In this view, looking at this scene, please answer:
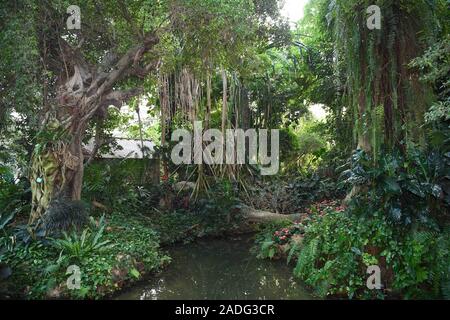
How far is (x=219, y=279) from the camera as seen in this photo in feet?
16.8

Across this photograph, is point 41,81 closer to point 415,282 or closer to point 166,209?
point 166,209

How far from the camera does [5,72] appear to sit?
4902mm

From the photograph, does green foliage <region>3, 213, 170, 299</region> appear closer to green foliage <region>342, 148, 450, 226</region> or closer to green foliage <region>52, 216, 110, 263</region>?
green foliage <region>52, 216, 110, 263</region>

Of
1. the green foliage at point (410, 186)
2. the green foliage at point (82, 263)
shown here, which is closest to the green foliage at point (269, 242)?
the green foliage at point (82, 263)

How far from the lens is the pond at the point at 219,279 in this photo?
449 cm

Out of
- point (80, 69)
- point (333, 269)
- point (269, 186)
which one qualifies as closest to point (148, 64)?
point (80, 69)

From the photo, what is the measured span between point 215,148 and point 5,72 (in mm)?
4602

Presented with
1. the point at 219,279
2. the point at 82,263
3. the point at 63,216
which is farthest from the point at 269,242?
the point at 63,216

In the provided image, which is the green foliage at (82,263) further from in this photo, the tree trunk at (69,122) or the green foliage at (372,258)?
the green foliage at (372,258)

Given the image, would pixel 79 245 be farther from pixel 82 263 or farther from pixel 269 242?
pixel 269 242

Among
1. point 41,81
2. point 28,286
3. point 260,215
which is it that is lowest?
point 28,286

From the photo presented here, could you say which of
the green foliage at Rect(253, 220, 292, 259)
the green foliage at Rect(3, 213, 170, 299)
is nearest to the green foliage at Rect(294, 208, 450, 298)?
the green foliage at Rect(253, 220, 292, 259)

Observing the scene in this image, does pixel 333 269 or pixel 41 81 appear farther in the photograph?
pixel 41 81

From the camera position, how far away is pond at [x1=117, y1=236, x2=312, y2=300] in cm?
449
